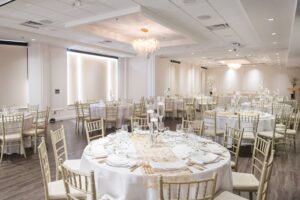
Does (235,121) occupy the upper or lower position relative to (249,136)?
upper

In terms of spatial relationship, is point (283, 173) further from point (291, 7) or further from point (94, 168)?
point (94, 168)

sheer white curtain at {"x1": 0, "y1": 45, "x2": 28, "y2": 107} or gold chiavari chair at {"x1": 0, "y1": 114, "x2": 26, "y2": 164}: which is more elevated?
sheer white curtain at {"x1": 0, "y1": 45, "x2": 28, "y2": 107}

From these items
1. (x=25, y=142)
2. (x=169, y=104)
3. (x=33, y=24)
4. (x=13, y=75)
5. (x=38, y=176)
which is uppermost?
(x=33, y=24)

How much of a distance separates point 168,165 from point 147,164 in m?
0.20

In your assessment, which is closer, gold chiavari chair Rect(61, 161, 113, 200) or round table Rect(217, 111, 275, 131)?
gold chiavari chair Rect(61, 161, 113, 200)

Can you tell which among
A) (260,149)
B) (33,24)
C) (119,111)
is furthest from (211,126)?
(33,24)

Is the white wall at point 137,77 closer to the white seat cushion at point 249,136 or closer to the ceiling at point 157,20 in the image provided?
the ceiling at point 157,20

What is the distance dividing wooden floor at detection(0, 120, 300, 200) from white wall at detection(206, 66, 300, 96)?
1276 cm

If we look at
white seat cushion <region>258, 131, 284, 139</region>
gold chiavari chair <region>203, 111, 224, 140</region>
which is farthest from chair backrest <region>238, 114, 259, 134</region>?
gold chiavari chair <region>203, 111, 224, 140</region>

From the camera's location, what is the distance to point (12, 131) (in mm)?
5285

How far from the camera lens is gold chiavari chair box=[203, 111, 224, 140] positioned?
559 centimetres

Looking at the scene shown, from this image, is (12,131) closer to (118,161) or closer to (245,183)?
(118,161)

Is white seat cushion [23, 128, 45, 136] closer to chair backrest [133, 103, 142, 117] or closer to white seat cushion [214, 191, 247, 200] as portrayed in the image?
chair backrest [133, 103, 142, 117]

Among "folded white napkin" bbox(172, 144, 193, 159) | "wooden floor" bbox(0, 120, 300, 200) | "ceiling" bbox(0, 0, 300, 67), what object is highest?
"ceiling" bbox(0, 0, 300, 67)
